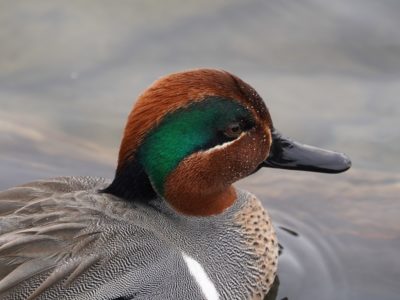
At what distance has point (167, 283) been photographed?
158 inches

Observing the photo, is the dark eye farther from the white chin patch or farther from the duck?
the white chin patch

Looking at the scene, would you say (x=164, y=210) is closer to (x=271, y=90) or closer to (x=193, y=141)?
(x=193, y=141)

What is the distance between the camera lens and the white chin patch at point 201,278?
4.15 meters

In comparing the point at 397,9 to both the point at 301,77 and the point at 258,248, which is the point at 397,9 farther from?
the point at 258,248

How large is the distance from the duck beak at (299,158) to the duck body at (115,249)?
1.09ft

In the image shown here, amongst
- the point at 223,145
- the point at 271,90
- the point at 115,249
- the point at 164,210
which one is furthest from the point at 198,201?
the point at 271,90

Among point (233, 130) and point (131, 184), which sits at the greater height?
point (233, 130)

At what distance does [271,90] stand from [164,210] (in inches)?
83.7

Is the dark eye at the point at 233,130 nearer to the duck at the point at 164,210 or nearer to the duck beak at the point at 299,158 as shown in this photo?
the duck at the point at 164,210

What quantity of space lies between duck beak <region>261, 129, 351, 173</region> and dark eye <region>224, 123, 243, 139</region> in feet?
0.91

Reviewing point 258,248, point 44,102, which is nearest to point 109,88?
point 44,102

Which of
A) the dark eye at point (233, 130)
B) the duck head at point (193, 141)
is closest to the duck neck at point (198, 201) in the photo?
the duck head at point (193, 141)

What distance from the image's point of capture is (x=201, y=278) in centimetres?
417

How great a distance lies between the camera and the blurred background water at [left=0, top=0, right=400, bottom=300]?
516 cm
